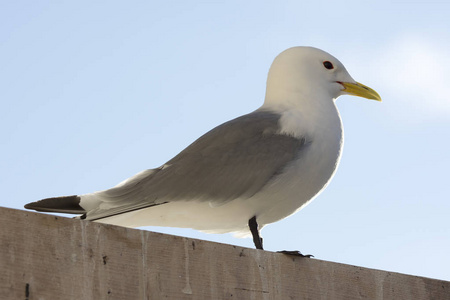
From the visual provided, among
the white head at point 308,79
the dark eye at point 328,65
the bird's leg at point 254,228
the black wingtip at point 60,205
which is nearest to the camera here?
the black wingtip at point 60,205

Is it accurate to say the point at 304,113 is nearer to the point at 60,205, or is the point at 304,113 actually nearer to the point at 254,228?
the point at 254,228

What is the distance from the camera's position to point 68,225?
9.91 ft

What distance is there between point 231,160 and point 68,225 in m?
1.55

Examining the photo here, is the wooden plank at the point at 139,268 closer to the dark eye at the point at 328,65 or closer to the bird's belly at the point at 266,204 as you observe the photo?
the bird's belly at the point at 266,204

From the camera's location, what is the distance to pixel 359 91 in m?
5.18

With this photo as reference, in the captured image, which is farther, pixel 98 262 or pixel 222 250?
pixel 222 250

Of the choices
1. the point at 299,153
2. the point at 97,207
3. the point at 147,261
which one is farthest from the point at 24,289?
the point at 299,153

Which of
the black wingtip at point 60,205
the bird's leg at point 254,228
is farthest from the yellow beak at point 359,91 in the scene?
the black wingtip at point 60,205

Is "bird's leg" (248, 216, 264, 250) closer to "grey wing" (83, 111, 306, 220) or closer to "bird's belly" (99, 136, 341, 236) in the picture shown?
"bird's belly" (99, 136, 341, 236)

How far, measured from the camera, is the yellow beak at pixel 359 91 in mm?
5176

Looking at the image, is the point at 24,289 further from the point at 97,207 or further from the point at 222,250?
the point at 97,207

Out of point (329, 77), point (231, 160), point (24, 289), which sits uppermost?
point (329, 77)

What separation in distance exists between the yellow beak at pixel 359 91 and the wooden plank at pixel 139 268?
1767 millimetres

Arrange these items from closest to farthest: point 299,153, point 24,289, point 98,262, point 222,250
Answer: point 24,289 → point 98,262 → point 222,250 → point 299,153
